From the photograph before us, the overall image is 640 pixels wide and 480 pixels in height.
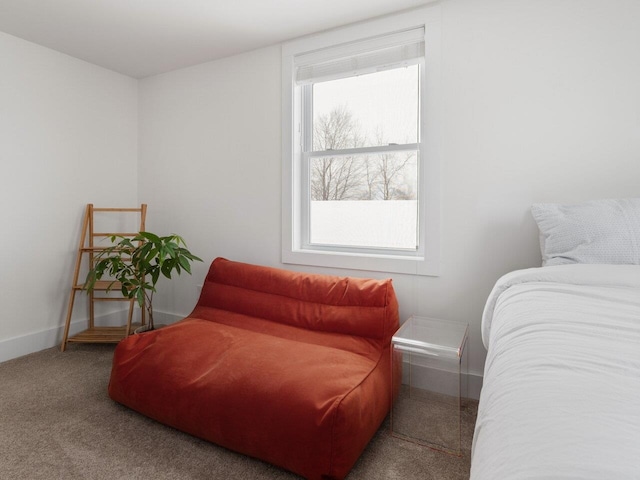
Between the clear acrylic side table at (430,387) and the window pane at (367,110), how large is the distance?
1273 mm

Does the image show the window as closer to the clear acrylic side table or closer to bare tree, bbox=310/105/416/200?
bare tree, bbox=310/105/416/200

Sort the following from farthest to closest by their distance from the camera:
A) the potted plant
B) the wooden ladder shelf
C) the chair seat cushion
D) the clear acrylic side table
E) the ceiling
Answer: the wooden ladder shelf
the potted plant
the ceiling
the clear acrylic side table
the chair seat cushion

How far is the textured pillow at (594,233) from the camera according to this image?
1.51 metres

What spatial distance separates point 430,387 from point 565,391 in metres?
1.64

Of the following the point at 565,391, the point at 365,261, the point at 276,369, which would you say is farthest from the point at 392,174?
the point at 565,391

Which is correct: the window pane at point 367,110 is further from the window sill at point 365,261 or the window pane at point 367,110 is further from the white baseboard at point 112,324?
the white baseboard at point 112,324

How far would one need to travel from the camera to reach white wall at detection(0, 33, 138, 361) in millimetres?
2764

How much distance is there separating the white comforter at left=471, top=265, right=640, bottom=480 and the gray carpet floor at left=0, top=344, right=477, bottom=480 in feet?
3.16

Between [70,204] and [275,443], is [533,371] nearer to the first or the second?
[275,443]

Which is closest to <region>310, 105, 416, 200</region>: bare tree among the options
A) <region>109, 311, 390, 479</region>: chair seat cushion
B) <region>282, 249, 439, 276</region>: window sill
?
<region>282, 249, 439, 276</region>: window sill

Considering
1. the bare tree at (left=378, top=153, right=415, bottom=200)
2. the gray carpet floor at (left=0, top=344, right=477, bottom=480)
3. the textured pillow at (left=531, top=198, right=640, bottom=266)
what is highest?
the bare tree at (left=378, top=153, right=415, bottom=200)

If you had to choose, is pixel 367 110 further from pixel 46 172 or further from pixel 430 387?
pixel 46 172

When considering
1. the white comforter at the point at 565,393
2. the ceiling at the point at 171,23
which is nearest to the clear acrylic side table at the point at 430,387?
the white comforter at the point at 565,393

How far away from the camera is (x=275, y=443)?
1557 mm
